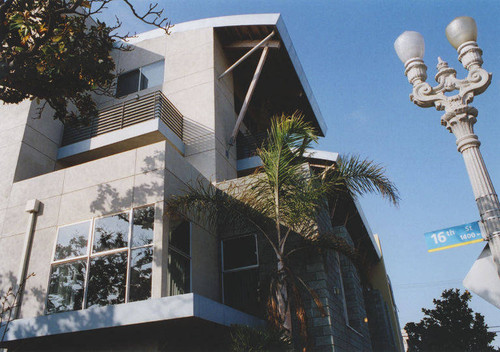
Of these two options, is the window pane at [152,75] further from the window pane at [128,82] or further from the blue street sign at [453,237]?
the blue street sign at [453,237]

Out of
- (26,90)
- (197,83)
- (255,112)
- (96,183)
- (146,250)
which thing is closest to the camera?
(26,90)

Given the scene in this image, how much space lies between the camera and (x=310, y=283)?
991 centimetres

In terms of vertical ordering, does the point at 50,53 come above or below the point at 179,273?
above

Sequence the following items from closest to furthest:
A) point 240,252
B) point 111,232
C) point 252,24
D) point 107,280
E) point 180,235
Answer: point 107,280, point 111,232, point 180,235, point 240,252, point 252,24

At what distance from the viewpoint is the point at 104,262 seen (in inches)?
350

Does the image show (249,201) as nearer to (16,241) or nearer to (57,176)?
(57,176)

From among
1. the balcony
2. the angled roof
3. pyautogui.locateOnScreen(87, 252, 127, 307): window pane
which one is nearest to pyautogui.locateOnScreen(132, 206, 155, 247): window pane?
pyautogui.locateOnScreen(87, 252, 127, 307): window pane

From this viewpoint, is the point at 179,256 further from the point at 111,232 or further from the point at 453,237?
the point at 453,237

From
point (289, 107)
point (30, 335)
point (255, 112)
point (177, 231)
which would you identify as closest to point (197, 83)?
point (255, 112)

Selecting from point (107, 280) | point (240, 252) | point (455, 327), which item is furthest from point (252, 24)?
point (455, 327)

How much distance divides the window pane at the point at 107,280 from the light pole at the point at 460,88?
636cm

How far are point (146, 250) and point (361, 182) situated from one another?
15.6 feet

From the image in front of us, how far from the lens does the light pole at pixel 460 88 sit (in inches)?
201

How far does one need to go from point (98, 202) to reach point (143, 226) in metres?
1.42
